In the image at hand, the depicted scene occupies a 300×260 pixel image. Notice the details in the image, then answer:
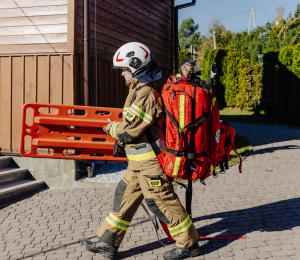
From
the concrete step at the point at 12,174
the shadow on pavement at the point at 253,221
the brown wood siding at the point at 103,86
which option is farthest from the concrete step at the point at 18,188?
the shadow on pavement at the point at 253,221

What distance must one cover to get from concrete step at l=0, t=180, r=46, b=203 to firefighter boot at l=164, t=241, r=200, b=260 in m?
3.53

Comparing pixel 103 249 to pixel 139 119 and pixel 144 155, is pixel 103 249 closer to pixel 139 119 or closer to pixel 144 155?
pixel 144 155

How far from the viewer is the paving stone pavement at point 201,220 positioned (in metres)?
3.87

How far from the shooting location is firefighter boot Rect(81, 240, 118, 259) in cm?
365

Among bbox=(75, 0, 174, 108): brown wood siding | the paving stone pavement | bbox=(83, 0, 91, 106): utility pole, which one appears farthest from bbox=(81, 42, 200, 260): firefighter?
bbox=(75, 0, 174, 108): brown wood siding

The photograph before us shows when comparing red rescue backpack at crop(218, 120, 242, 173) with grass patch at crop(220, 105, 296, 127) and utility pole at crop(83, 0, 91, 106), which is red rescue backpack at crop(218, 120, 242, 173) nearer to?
utility pole at crop(83, 0, 91, 106)

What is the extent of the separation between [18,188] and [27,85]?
215 centimetres

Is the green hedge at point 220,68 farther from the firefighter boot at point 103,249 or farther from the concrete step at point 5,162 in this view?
the firefighter boot at point 103,249

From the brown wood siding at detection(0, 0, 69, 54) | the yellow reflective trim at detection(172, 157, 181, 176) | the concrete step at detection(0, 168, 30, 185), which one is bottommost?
the concrete step at detection(0, 168, 30, 185)

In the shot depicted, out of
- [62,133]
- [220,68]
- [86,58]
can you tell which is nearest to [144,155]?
[62,133]

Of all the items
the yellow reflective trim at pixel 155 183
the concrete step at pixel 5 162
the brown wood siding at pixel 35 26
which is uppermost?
the brown wood siding at pixel 35 26

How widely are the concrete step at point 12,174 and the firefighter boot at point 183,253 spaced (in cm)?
414

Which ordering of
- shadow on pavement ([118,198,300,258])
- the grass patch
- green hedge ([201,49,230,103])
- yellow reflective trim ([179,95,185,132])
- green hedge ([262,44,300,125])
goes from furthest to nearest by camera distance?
green hedge ([201,49,230,103]) → the grass patch → green hedge ([262,44,300,125]) → shadow on pavement ([118,198,300,258]) → yellow reflective trim ([179,95,185,132])

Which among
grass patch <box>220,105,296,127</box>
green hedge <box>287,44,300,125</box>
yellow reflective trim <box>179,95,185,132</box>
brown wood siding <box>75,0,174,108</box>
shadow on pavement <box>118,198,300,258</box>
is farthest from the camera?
grass patch <box>220,105,296,127</box>
